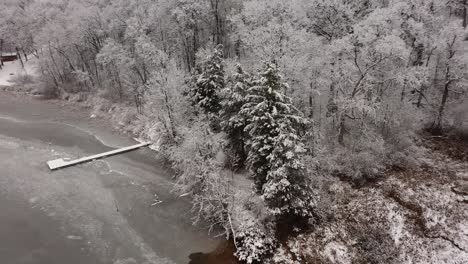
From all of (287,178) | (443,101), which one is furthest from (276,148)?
(443,101)

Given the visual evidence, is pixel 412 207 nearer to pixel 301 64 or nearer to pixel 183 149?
pixel 301 64

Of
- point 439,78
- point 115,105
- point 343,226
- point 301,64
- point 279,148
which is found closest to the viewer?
point 279,148

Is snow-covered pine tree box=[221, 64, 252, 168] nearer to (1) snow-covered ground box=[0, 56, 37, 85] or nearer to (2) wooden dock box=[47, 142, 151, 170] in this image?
(2) wooden dock box=[47, 142, 151, 170]

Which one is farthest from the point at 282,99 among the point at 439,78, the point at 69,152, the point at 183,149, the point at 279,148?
the point at 69,152

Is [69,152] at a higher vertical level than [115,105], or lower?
lower

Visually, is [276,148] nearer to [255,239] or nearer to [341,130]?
[255,239]

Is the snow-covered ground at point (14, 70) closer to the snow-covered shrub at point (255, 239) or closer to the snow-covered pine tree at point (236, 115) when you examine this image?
the snow-covered pine tree at point (236, 115)

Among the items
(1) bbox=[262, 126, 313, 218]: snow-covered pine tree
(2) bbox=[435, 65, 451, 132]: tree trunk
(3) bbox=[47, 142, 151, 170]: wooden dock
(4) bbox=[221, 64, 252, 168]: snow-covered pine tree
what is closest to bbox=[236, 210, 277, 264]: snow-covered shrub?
(1) bbox=[262, 126, 313, 218]: snow-covered pine tree
